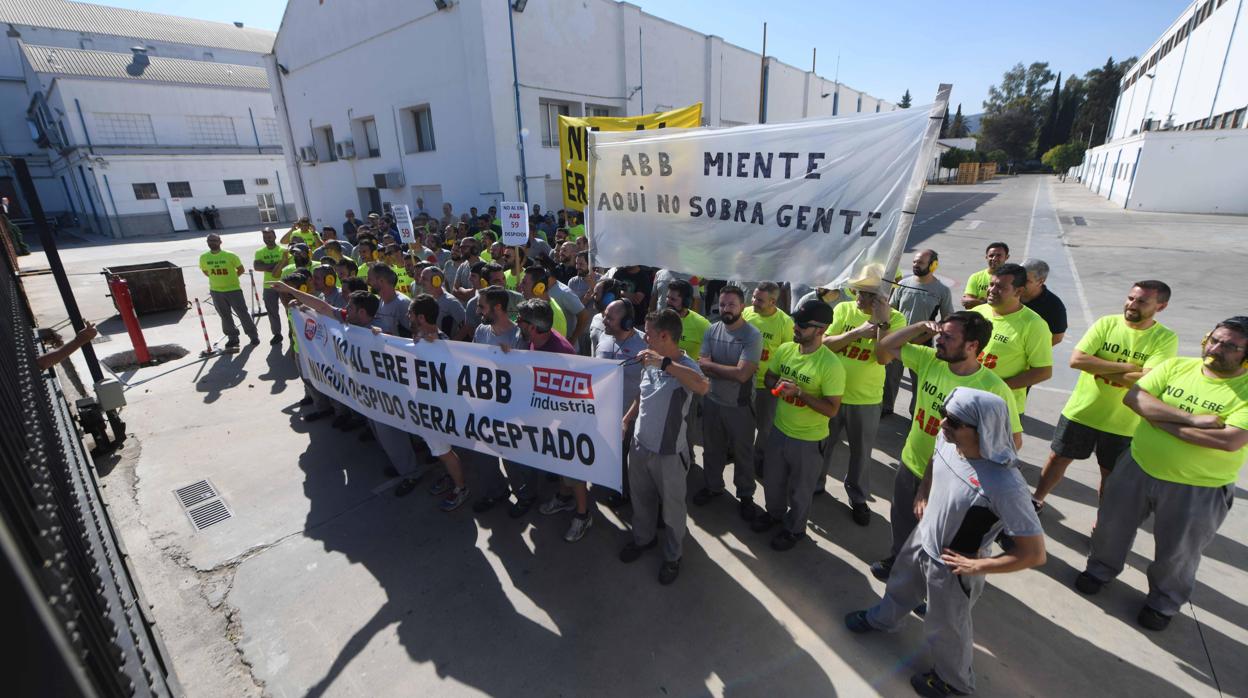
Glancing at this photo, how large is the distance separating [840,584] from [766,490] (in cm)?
86

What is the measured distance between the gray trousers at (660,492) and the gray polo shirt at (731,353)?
856 mm

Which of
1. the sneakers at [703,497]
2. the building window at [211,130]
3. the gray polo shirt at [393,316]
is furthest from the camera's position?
the building window at [211,130]

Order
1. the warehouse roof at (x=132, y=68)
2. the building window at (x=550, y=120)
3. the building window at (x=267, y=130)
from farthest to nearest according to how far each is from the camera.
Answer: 1. the building window at (x=267, y=130)
2. the warehouse roof at (x=132, y=68)
3. the building window at (x=550, y=120)

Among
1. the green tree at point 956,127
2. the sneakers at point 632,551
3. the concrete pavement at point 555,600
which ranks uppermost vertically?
the green tree at point 956,127

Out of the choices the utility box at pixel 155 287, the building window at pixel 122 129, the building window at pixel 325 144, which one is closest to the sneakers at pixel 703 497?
the utility box at pixel 155 287

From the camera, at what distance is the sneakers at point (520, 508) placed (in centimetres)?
498

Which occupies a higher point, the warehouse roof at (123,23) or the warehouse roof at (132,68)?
the warehouse roof at (123,23)

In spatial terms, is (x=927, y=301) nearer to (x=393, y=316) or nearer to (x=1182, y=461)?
(x=1182, y=461)

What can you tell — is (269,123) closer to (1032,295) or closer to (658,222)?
(658,222)

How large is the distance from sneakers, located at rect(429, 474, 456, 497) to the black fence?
8.02 ft

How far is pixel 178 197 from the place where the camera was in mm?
34094

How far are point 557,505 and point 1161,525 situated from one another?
4.29 metres

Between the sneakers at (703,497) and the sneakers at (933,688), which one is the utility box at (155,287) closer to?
the sneakers at (703,497)

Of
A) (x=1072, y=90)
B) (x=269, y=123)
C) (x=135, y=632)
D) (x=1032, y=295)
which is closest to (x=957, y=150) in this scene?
(x=1072, y=90)
